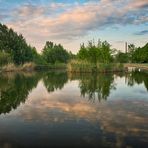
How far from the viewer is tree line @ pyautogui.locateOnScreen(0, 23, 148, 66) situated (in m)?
60.0

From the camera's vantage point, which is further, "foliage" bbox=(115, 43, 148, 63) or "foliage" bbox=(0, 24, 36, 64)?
"foliage" bbox=(115, 43, 148, 63)

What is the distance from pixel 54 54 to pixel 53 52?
2.85ft

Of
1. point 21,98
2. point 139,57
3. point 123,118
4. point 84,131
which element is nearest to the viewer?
point 84,131

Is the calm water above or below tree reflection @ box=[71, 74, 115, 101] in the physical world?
below

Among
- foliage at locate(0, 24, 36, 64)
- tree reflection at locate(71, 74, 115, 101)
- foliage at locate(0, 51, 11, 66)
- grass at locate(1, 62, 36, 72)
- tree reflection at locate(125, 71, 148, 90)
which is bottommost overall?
tree reflection at locate(125, 71, 148, 90)

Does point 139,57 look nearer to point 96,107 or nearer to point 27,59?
point 27,59

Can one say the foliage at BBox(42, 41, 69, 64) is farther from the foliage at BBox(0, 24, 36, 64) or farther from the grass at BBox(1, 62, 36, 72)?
the grass at BBox(1, 62, 36, 72)

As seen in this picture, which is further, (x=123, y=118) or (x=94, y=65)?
(x=94, y=65)

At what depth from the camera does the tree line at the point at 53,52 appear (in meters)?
60.0

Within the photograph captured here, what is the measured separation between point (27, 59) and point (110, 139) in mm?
82171

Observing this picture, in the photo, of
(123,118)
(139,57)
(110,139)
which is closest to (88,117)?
(123,118)

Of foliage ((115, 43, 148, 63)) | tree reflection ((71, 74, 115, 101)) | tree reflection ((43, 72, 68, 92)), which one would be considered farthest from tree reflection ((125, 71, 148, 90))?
foliage ((115, 43, 148, 63))

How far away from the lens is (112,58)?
64.2 metres

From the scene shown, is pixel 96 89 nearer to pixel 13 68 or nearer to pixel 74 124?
pixel 74 124
